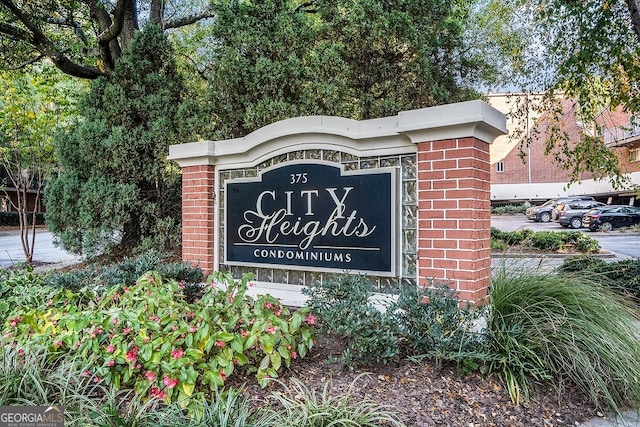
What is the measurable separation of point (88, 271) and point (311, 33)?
198 inches

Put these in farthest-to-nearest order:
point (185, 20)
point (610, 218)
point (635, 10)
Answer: point (610, 218)
point (185, 20)
point (635, 10)

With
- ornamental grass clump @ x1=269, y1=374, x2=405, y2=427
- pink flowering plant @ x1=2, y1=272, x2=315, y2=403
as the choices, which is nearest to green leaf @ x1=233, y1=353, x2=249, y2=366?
pink flowering plant @ x1=2, y1=272, x2=315, y2=403

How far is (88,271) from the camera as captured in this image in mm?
4445

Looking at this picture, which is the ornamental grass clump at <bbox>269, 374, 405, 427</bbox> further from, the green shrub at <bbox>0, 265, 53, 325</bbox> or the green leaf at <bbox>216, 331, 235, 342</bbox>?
the green shrub at <bbox>0, 265, 53, 325</bbox>

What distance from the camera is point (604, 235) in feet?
46.7

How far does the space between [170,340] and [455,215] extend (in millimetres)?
2275

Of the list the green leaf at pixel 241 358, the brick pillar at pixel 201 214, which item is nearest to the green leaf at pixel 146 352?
the green leaf at pixel 241 358

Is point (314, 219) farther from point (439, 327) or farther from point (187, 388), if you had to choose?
point (187, 388)

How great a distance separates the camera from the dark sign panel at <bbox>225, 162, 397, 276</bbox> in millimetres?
3688

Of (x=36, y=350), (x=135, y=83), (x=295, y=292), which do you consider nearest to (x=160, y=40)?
(x=135, y=83)

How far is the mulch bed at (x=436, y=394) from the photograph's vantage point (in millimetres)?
2301

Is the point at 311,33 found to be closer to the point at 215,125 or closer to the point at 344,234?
the point at 215,125

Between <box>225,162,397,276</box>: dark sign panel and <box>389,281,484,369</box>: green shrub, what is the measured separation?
76 centimetres

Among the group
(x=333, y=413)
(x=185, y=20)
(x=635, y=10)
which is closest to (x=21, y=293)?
(x=333, y=413)
